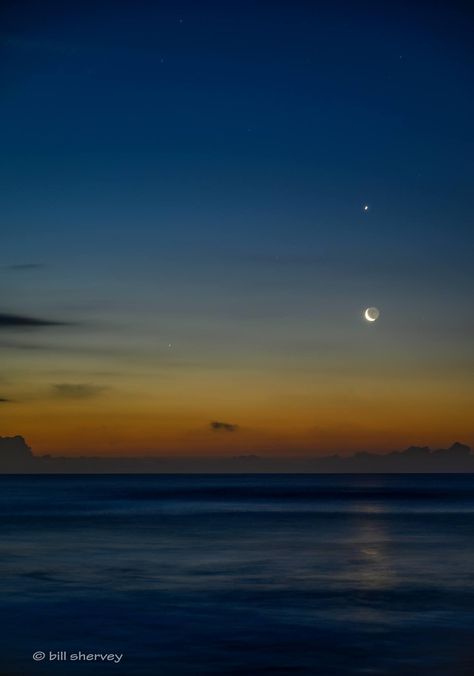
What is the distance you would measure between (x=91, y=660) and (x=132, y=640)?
8.05 ft

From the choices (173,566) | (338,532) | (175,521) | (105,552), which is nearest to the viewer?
(173,566)

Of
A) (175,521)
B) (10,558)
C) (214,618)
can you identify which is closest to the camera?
(214,618)

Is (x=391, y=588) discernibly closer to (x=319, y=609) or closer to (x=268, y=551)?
(x=319, y=609)

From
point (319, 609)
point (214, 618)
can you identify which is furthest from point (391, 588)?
point (214, 618)

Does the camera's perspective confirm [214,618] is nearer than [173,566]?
Yes

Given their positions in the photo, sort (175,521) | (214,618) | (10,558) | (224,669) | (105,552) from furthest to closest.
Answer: (175,521) → (105,552) → (10,558) → (214,618) → (224,669)

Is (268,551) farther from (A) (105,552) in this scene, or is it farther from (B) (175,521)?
(B) (175,521)

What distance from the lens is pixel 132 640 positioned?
21.5 metres

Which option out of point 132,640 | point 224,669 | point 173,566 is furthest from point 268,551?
point 224,669

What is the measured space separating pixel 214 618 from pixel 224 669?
5.57m

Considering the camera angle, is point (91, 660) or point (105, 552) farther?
point (105, 552)

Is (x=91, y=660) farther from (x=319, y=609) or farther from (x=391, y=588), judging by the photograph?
(x=391, y=588)

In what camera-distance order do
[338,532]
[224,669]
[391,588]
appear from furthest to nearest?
[338,532] < [391,588] < [224,669]

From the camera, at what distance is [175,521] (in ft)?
221
